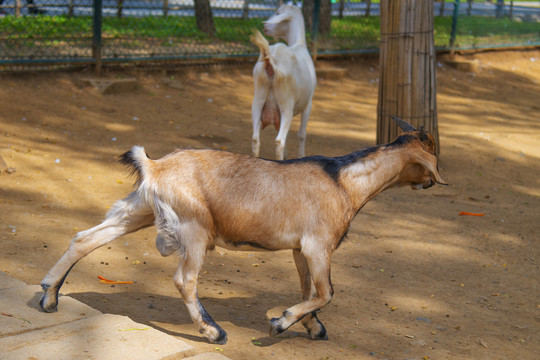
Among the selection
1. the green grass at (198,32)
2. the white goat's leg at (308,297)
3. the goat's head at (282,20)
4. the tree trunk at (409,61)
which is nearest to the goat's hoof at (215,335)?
the white goat's leg at (308,297)

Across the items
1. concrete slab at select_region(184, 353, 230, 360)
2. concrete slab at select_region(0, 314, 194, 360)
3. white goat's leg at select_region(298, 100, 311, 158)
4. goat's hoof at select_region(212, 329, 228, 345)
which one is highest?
white goat's leg at select_region(298, 100, 311, 158)

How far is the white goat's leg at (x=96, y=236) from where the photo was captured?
12.9 feet

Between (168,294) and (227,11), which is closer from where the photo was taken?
(168,294)

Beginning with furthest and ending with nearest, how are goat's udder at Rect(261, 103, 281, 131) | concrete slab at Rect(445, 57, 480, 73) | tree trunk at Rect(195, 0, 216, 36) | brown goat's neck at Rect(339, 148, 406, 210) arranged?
1. concrete slab at Rect(445, 57, 480, 73)
2. tree trunk at Rect(195, 0, 216, 36)
3. goat's udder at Rect(261, 103, 281, 131)
4. brown goat's neck at Rect(339, 148, 406, 210)

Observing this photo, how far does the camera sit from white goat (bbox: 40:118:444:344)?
3875mm

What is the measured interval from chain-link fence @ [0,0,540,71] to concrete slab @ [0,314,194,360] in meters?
7.43

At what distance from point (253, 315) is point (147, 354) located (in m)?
1.26

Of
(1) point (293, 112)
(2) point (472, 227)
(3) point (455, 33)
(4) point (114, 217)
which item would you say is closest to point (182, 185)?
(4) point (114, 217)

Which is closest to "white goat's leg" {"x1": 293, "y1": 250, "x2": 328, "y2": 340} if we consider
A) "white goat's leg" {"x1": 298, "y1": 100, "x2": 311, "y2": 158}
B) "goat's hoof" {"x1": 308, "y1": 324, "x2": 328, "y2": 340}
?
"goat's hoof" {"x1": 308, "y1": 324, "x2": 328, "y2": 340}

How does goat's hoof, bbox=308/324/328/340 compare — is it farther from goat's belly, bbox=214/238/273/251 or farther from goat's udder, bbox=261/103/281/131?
goat's udder, bbox=261/103/281/131

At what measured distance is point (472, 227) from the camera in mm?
6711

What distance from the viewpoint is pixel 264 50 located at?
7590 mm

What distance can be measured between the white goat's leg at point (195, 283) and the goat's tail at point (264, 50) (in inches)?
156

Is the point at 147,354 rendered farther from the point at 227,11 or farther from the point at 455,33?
the point at 455,33
